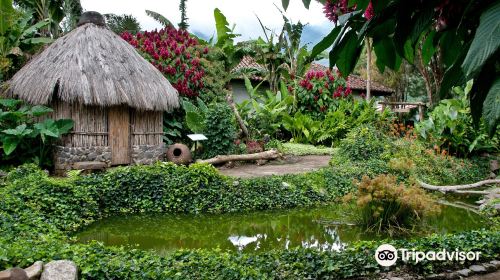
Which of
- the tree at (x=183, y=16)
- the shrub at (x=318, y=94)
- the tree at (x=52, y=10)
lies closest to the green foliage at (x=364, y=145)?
the shrub at (x=318, y=94)

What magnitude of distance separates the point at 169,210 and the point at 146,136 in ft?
12.4

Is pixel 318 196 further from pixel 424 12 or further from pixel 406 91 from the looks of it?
pixel 406 91

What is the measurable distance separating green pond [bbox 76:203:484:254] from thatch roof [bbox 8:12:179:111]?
3492 millimetres

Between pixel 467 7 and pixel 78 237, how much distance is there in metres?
6.17

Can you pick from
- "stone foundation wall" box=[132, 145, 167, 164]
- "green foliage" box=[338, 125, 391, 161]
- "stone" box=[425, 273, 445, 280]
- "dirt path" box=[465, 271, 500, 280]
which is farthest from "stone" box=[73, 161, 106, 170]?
"dirt path" box=[465, 271, 500, 280]

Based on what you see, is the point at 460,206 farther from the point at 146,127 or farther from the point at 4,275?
the point at 4,275

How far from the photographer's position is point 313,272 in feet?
13.6

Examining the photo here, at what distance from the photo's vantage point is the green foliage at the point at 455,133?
11.9m

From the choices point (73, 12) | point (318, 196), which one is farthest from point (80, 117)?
point (73, 12)

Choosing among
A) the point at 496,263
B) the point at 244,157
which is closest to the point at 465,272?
the point at 496,263

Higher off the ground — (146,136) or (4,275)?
(146,136)

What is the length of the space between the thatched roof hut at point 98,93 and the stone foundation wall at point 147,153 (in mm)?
24

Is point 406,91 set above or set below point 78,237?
above

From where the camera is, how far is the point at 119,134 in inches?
411
